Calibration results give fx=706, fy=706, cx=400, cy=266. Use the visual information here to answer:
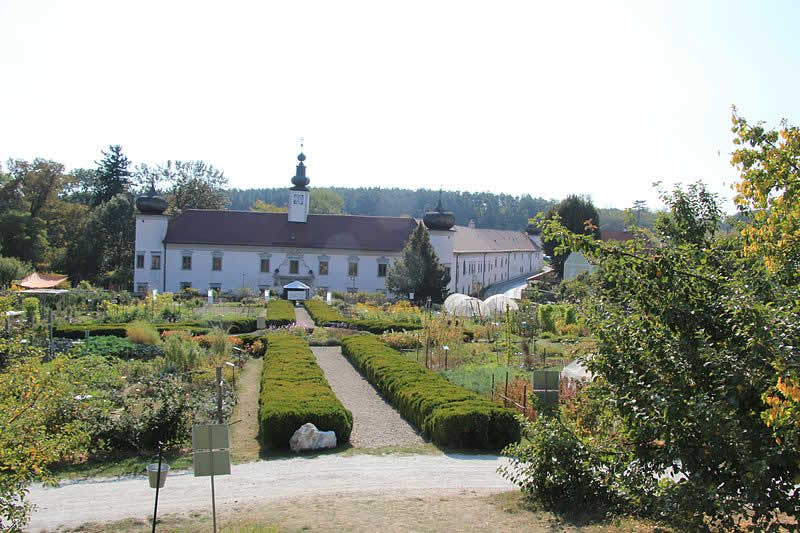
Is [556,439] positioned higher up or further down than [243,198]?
further down

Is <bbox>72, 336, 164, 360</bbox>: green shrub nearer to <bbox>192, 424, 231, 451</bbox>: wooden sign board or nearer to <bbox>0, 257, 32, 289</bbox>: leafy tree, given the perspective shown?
<bbox>192, 424, 231, 451</bbox>: wooden sign board

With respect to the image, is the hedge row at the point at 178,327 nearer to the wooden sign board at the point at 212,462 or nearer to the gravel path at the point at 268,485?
the gravel path at the point at 268,485

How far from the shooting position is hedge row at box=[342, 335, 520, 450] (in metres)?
12.2

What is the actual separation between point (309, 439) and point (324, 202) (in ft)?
287

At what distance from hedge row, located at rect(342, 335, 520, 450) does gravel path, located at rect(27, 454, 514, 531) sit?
22.6 inches

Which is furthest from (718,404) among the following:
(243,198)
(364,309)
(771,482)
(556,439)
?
(243,198)

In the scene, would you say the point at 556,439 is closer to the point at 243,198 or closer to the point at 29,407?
the point at 29,407

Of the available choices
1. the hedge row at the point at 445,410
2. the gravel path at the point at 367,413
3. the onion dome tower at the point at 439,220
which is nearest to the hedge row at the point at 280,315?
the gravel path at the point at 367,413

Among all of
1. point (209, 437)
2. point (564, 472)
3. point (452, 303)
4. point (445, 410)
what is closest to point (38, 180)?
point (452, 303)

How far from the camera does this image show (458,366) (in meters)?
19.8

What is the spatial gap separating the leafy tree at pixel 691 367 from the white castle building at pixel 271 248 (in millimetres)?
37525

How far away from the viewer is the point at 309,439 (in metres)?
12.0

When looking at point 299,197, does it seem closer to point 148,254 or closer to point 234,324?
point 148,254

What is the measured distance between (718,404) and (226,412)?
10342 millimetres
